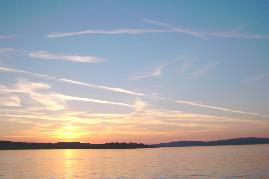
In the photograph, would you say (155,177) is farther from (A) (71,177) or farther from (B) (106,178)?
(A) (71,177)

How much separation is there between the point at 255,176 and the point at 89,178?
31.2m

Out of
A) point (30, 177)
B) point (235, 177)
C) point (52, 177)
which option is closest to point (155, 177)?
point (235, 177)

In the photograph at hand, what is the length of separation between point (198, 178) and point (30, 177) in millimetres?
34654

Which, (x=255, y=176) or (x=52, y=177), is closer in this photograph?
(x=255, y=176)

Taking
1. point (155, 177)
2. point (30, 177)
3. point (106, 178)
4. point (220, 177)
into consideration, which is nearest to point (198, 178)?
point (220, 177)

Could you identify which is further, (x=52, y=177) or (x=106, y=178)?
(x=52, y=177)

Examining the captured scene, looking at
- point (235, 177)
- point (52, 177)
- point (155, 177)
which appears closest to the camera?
point (235, 177)

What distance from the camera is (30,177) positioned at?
81188 millimetres

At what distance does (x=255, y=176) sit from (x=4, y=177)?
159ft

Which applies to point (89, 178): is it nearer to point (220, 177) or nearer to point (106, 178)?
point (106, 178)

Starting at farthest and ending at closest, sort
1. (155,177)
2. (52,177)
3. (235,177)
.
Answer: (52,177), (155,177), (235,177)

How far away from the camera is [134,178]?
2921 inches

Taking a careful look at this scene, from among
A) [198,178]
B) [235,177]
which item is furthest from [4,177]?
[235,177]

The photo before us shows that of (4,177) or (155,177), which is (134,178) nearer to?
(155,177)
